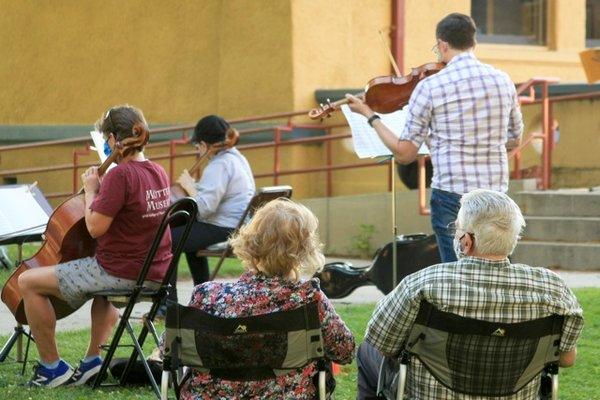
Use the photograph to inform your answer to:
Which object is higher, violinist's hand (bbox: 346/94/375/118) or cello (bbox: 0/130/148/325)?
violinist's hand (bbox: 346/94/375/118)

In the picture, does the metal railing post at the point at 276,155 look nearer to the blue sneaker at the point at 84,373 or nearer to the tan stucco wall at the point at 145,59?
the tan stucco wall at the point at 145,59

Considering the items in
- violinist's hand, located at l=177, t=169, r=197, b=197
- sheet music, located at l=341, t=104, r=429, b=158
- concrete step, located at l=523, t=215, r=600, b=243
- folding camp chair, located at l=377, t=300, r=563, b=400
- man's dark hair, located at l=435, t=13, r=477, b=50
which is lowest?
concrete step, located at l=523, t=215, r=600, b=243

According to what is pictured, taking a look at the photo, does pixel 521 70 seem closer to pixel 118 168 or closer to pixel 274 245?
pixel 118 168

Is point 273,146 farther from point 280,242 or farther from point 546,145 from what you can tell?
point 280,242

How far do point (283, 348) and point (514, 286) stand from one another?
0.81 m

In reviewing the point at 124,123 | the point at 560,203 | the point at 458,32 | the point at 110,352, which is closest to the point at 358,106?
the point at 458,32

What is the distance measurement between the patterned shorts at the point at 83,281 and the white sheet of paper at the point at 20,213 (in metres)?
0.75

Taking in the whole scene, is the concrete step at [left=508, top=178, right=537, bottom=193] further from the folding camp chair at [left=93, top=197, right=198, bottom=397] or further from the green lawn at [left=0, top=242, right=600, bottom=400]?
the folding camp chair at [left=93, top=197, right=198, bottom=397]

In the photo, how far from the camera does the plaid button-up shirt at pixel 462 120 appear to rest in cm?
655

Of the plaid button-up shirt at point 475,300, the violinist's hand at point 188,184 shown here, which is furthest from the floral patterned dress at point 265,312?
the violinist's hand at point 188,184

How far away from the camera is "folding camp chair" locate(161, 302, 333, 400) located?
4570 millimetres

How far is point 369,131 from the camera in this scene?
7152mm

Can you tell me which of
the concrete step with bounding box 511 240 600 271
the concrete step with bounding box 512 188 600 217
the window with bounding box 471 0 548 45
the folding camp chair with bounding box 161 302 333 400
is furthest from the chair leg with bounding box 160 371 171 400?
the window with bounding box 471 0 548 45

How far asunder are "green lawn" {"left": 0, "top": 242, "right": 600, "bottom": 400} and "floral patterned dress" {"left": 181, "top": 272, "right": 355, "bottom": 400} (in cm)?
152
